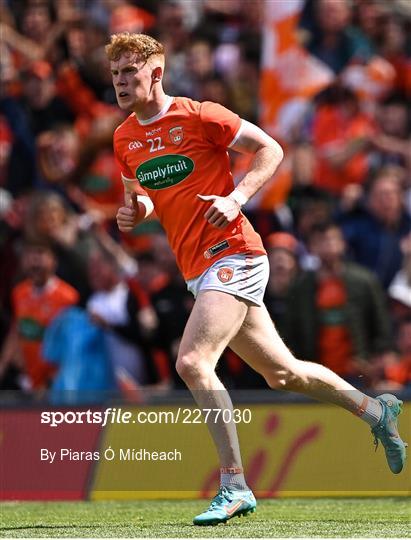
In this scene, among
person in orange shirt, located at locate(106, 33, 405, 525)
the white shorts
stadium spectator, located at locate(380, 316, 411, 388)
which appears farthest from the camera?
stadium spectator, located at locate(380, 316, 411, 388)

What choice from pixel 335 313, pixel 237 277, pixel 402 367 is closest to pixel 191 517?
pixel 237 277

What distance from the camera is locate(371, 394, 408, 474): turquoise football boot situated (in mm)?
6777

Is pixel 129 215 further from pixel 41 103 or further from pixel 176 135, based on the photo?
pixel 41 103

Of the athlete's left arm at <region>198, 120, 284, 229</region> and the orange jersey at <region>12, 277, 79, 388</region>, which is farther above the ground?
the athlete's left arm at <region>198, 120, 284, 229</region>

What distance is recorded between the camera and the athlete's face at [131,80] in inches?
256

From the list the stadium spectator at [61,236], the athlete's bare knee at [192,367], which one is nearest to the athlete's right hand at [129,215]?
the athlete's bare knee at [192,367]

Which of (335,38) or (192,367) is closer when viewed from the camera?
(192,367)

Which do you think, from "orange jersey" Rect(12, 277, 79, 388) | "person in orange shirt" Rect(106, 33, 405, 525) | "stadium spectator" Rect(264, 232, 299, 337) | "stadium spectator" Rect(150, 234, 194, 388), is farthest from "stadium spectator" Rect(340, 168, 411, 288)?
"person in orange shirt" Rect(106, 33, 405, 525)

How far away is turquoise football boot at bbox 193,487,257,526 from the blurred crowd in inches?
149

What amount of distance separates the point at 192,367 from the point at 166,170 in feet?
3.50

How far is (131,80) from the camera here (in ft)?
21.3

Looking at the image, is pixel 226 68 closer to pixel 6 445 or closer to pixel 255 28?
pixel 255 28

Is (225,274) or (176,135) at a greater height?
(176,135)

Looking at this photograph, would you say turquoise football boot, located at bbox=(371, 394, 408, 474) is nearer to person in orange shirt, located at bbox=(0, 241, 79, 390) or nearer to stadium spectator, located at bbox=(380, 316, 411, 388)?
stadium spectator, located at bbox=(380, 316, 411, 388)
